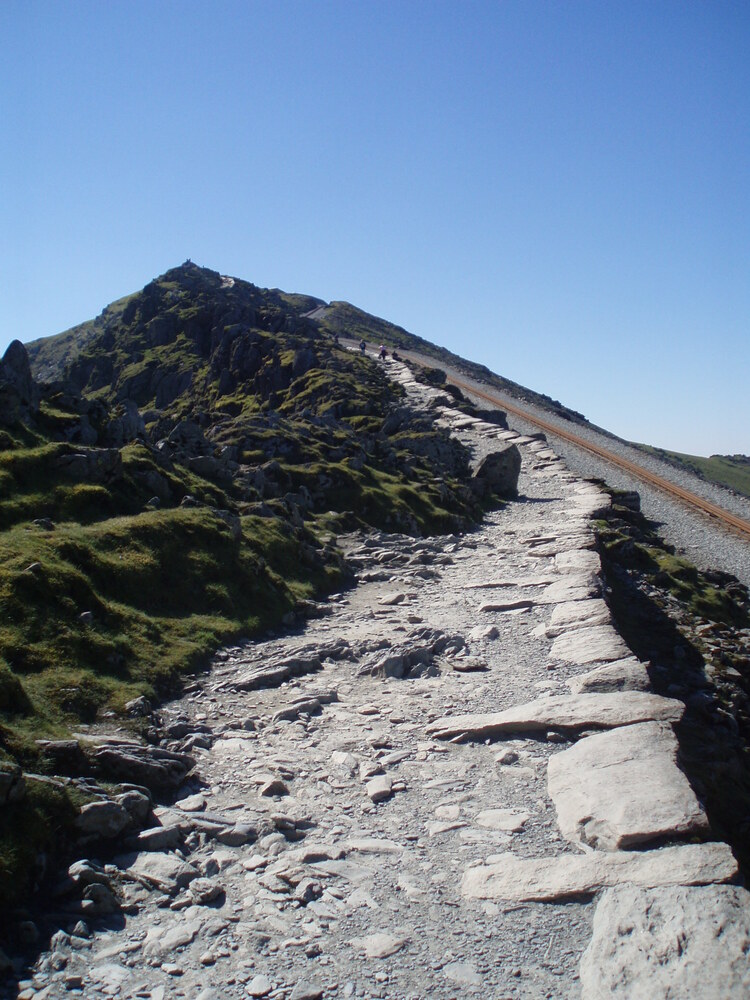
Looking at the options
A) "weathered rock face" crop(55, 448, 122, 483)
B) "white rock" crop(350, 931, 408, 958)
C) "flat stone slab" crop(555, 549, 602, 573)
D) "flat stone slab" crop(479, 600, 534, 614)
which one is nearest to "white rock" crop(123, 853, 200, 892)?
"white rock" crop(350, 931, 408, 958)

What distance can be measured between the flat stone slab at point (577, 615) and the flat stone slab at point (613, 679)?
304cm

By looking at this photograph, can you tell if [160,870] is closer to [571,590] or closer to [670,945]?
[670,945]

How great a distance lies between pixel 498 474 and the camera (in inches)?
1671

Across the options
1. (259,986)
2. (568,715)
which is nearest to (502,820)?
(568,715)

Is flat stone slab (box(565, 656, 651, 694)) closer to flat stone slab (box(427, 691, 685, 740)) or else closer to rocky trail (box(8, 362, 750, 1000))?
rocky trail (box(8, 362, 750, 1000))

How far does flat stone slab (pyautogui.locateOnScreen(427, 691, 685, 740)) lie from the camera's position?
37.2ft

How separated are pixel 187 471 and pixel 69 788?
1913 cm

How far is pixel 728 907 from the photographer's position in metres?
6.96

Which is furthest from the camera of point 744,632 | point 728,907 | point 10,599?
point 744,632

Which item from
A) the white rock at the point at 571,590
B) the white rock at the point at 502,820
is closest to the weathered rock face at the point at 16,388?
the white rock at the point at 571,590

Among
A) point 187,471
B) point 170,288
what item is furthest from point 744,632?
point 170,288

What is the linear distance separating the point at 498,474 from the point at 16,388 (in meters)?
25.9

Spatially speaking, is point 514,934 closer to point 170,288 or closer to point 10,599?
point 10,599

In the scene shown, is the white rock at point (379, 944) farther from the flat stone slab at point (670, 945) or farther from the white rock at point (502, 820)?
the white rock at point (502, 820)
